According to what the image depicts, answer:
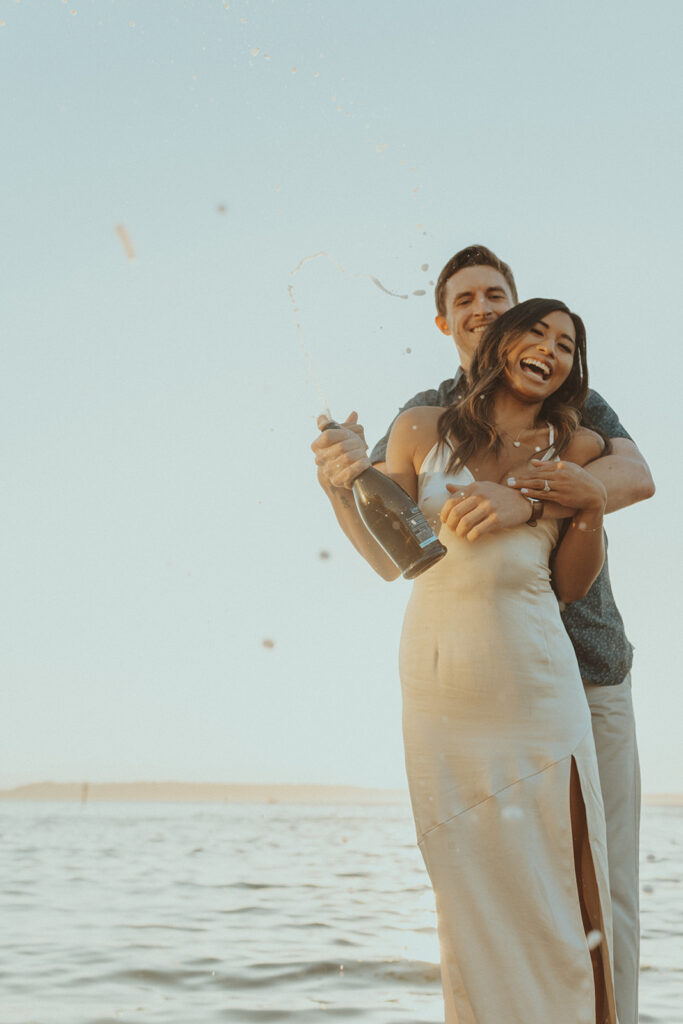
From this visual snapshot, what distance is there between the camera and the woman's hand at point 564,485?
2.26 metres

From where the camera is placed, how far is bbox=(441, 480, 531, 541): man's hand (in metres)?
2.24

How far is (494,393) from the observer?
254 centimetres

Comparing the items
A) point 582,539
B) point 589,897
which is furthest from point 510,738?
point 582,539

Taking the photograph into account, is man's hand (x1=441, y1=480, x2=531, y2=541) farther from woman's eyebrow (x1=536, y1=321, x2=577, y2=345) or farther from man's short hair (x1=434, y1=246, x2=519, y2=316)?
man's short hair (x1=434, y1=246, x2=519, y2=316)

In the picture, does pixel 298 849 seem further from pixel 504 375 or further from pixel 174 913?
pixel 504 375

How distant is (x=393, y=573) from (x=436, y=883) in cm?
79

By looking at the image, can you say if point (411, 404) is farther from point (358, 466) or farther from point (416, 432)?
point (358, 466)

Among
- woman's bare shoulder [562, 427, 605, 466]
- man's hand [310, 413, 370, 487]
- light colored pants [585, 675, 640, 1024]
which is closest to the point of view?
man's hand [310, 413, 370, 487]

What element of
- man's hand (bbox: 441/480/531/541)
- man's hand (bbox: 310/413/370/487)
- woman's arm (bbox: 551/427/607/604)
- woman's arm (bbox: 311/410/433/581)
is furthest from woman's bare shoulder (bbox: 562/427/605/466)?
man's hand (bbox: 310/413/370/487)

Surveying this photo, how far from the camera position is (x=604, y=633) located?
9.23 ft

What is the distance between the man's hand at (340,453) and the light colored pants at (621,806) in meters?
0.99

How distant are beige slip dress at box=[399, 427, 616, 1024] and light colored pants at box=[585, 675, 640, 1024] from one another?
1.68ft

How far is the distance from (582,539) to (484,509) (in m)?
0.28

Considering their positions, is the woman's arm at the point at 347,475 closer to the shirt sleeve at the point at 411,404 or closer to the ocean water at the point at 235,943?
the shirt sleeve at the point at 411,404
